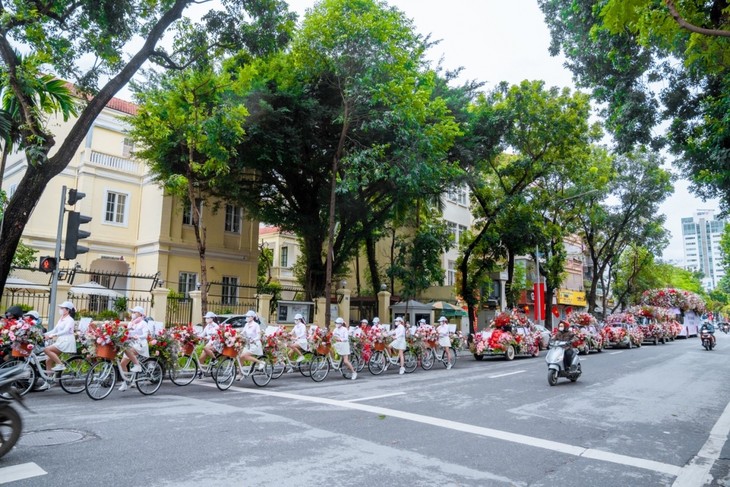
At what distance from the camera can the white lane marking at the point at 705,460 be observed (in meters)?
5.30

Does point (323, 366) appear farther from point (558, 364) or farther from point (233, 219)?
point (233, 219)

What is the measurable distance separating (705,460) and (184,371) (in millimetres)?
10434

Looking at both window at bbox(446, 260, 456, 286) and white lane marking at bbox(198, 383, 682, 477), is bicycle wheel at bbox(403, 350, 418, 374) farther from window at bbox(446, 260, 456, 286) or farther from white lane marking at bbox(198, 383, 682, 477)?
window at bbox(446, 260, 456, 286)

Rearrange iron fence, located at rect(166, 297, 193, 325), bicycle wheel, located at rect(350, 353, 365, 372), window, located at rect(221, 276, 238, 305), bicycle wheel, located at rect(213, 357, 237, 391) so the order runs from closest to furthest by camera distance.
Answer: bicycle wheel, located at rect(213, 357, 237, 391)
bicycle wheel, located at rect(350, 353, 365, 372)
iron fence, located at rect(166, 297, 193, 325)
window, located at rect(221, 276, 238, 305)

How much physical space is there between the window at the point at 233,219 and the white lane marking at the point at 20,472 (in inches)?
945

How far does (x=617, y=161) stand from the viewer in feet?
109

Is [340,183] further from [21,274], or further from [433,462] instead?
[21,274]

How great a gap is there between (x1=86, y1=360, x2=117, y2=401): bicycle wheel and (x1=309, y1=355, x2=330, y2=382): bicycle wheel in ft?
16.6

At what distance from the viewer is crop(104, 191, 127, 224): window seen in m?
26.1

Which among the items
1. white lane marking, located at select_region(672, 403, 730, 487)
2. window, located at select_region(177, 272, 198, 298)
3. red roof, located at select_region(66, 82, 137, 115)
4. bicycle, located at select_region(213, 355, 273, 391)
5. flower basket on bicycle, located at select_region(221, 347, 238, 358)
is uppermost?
red roof, located at select_region(66, 82, 137, 115)

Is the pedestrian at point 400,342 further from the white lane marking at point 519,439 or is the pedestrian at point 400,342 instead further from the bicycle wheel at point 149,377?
the bicycle wheel at point 149,377

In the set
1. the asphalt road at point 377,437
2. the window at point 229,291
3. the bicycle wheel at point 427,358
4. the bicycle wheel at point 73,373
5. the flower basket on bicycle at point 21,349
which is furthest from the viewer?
the window at point 229,291

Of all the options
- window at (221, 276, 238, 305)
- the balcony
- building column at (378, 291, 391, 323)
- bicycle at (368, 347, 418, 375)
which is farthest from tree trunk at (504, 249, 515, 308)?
the balcony

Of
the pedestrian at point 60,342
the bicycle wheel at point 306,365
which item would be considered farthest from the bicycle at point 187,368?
the bicycle wheel at point 306,365
